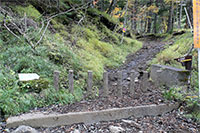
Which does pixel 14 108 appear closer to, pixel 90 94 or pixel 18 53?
pixel 90 94

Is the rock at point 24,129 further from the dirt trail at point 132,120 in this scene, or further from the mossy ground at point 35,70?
the mossy ground at point 35,70

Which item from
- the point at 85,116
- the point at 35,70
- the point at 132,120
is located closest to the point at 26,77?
the point at 35,70

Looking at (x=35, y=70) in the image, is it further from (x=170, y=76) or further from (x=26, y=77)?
(x=170, y=76)

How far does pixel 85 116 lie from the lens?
289 cm

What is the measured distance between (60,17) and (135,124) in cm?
736

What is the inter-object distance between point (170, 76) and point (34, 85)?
3.79 metres

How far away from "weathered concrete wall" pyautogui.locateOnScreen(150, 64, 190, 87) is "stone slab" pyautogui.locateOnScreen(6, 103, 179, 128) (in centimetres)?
124

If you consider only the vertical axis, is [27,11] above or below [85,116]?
above

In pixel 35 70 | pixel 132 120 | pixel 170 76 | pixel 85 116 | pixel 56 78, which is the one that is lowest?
pixel 132 120

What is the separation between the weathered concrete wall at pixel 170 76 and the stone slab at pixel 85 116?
124 centimetres

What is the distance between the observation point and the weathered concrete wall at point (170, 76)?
443 centimetres

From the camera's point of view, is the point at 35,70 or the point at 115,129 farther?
the point at 35,70

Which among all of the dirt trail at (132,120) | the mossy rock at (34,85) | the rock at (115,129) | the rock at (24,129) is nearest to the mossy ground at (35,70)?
the mossy rock at (34,85)

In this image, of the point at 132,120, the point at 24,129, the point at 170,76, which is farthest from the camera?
the point at 170,76
